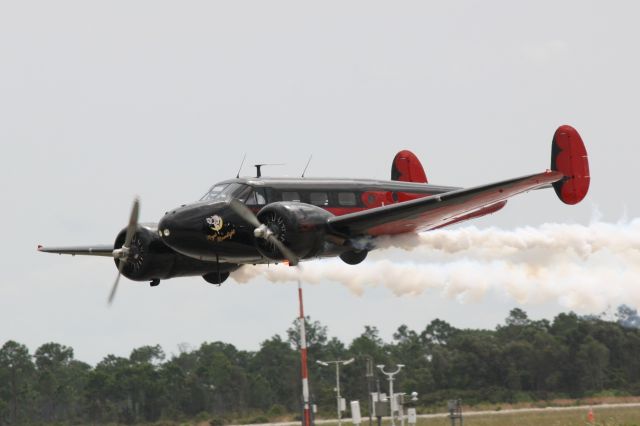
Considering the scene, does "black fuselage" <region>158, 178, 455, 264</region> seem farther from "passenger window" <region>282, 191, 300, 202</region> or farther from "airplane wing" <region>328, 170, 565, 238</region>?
"airplane wing" <region>328, 170, 565, 238</region>

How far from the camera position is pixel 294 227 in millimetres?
31141

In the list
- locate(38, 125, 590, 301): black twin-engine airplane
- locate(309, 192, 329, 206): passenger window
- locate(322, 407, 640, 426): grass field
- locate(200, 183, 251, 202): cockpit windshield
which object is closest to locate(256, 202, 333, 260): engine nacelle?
locate(38, 125, 590, 301): black twin-engine airplane

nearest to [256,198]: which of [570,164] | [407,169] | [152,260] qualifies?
[152,260]

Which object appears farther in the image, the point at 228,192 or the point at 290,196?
the point at 290,196

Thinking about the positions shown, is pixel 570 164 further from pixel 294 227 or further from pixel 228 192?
pixel 228 192

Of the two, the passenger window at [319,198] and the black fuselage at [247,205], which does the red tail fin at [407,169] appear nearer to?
the black fuselage at [247,205]

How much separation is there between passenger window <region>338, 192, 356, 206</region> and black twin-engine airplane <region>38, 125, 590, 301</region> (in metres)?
0.03

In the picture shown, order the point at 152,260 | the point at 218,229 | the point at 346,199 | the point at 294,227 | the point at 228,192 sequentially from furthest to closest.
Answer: the point at 152,260 → the point at 346,199 → the point at 228,192 → the point at 218,229 → the point at 294,227

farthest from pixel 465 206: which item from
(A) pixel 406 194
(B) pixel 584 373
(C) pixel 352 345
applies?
(C) pixel 352 345

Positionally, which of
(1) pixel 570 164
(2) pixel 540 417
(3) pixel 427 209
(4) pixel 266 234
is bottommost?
(2) pixel 540 417

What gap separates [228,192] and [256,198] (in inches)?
32.2

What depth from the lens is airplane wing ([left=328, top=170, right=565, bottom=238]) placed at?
3231 centimetres

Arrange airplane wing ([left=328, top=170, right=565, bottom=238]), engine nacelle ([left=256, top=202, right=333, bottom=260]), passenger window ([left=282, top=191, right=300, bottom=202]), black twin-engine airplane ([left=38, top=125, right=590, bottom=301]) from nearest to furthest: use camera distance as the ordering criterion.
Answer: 1. engine nacelle ([left=256, top=202, right=333, bottom=260])
2. black twin-engine airplane ([left=38, top=125, right=590, bottom=301])
3. airplane wing ([left=328, top=170, right=565, bottom=238])
4. passenger window ([left=282, top=191, right=300, bottom=202])

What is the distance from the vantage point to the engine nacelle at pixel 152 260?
35.4 meters
